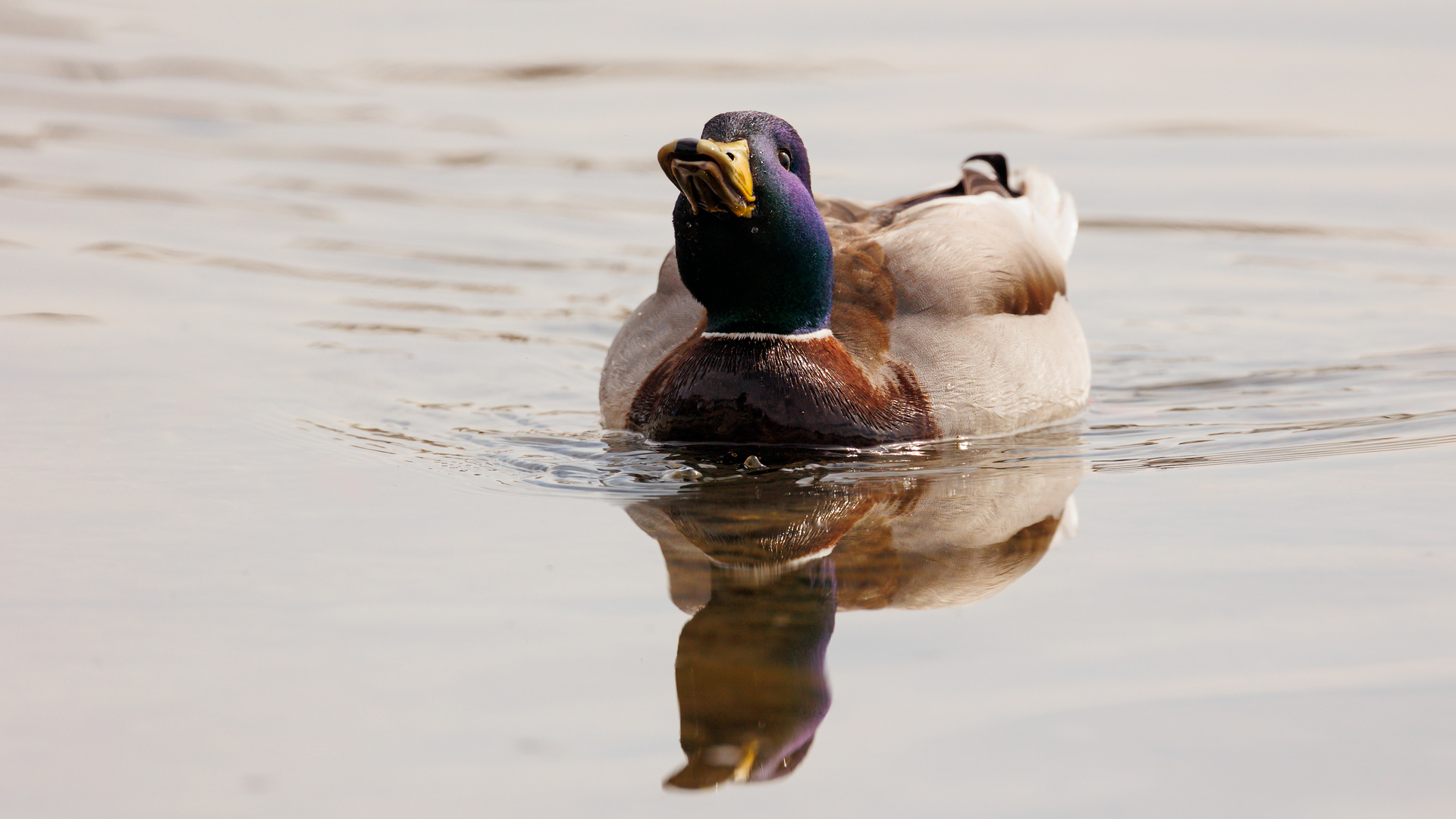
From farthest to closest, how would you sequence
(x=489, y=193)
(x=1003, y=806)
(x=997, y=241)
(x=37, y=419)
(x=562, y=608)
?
(x=489, y=193), (x=997, y=241), (x=37, y=419), (x=562, y=608), (x=1003, y=806)

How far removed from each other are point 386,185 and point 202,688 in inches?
357

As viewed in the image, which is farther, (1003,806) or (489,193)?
(489,193)

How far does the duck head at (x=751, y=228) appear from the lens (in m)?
6.31

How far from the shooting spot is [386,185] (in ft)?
42.0

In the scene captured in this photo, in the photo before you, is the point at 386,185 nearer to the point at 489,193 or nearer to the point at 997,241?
the point at 489,193

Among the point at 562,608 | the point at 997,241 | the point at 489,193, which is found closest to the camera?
the point at 562,608

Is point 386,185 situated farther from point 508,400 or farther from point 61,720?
point 61,720

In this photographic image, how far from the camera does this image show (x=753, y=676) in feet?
13.8

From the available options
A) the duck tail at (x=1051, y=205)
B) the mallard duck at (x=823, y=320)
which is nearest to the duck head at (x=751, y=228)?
the mallard duck at (x=823, y=320)

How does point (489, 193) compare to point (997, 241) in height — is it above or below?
below

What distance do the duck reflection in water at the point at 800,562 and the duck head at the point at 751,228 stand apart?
710mm

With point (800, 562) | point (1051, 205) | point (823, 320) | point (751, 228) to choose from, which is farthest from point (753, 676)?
point (1051, 205)

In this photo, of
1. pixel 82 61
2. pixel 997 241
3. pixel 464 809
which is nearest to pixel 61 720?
pixel 464 809

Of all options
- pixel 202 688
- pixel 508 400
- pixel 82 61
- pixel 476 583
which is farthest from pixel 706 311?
pixel 82 61
